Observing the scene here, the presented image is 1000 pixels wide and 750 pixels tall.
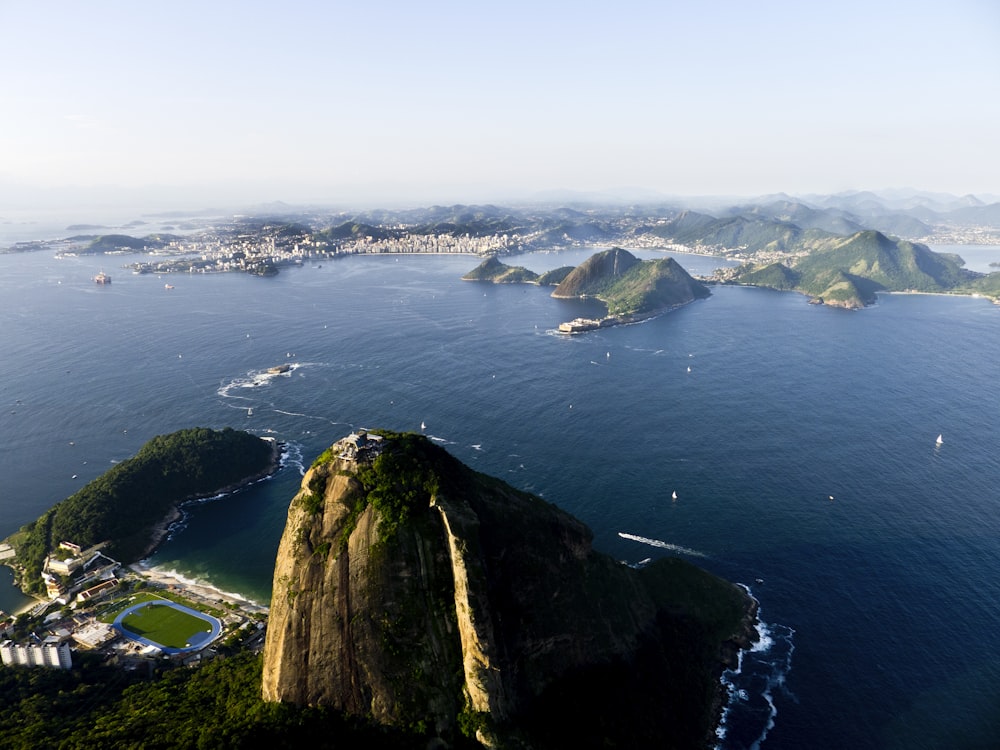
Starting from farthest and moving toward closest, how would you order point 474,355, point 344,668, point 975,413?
point 474,355 < point 975,413 < point 344,668

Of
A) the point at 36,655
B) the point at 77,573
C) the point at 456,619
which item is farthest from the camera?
the point at 77,573

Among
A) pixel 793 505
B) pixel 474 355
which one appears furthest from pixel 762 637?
pixel 474 355

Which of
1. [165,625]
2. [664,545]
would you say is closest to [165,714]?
[165,625]

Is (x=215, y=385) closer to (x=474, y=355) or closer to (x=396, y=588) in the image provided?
(x=474, y=355)

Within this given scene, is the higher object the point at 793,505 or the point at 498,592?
the point at 498,592

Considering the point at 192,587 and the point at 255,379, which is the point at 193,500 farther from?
the point at 255,379

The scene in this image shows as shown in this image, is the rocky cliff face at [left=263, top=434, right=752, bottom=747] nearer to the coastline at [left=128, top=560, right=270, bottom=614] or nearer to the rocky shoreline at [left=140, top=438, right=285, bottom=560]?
the coastline at [left=128, top=560, right=270, bottom=614]
